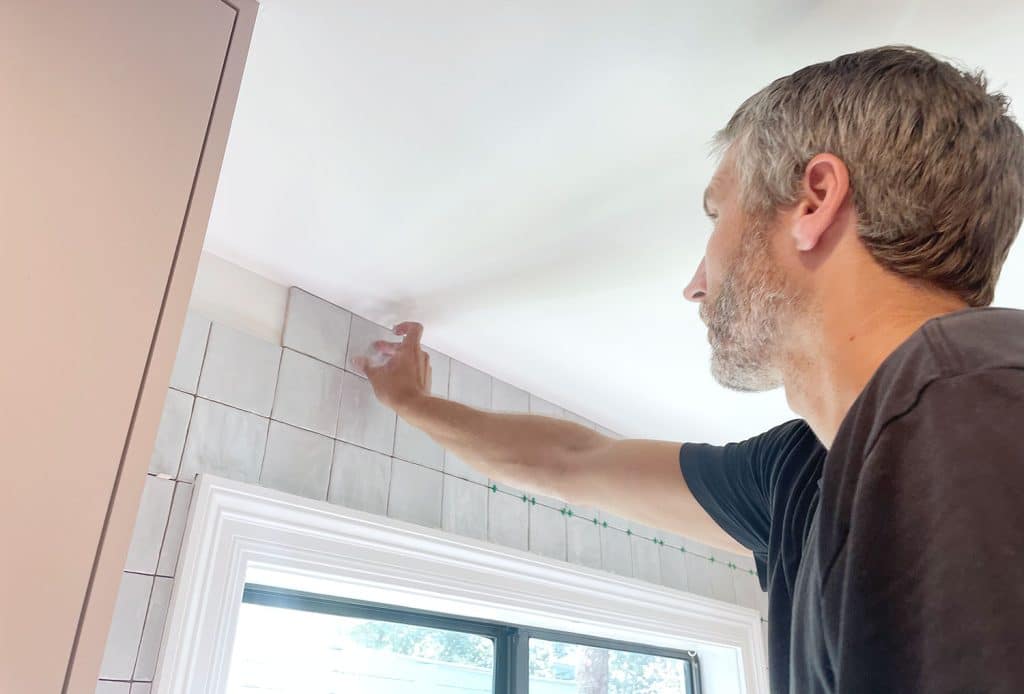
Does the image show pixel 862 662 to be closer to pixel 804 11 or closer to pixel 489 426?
pixel 804 11

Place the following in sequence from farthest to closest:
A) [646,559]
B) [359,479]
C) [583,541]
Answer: [646,559] → [583,541] → [359,479]

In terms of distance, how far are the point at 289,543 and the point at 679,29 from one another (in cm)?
105

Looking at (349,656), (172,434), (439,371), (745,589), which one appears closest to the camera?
(172,434)

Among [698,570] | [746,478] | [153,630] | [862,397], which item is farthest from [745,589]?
[862,397]

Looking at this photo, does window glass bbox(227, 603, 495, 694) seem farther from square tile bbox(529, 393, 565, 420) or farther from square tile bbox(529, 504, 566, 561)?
square tile bbox(529, 393, 565, 420)

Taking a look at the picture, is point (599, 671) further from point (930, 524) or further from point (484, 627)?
point (930, 524)

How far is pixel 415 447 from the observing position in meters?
1.57

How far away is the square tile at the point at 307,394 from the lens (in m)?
1.37

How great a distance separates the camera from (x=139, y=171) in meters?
0.73

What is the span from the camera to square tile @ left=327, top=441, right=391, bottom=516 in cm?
140

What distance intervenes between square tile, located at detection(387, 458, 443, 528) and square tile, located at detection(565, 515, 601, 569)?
47 cm

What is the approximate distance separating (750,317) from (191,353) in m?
0.95

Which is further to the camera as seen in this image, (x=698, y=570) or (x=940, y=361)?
(x=698, y=570)

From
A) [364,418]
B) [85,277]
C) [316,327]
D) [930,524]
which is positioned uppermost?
[316,327]
